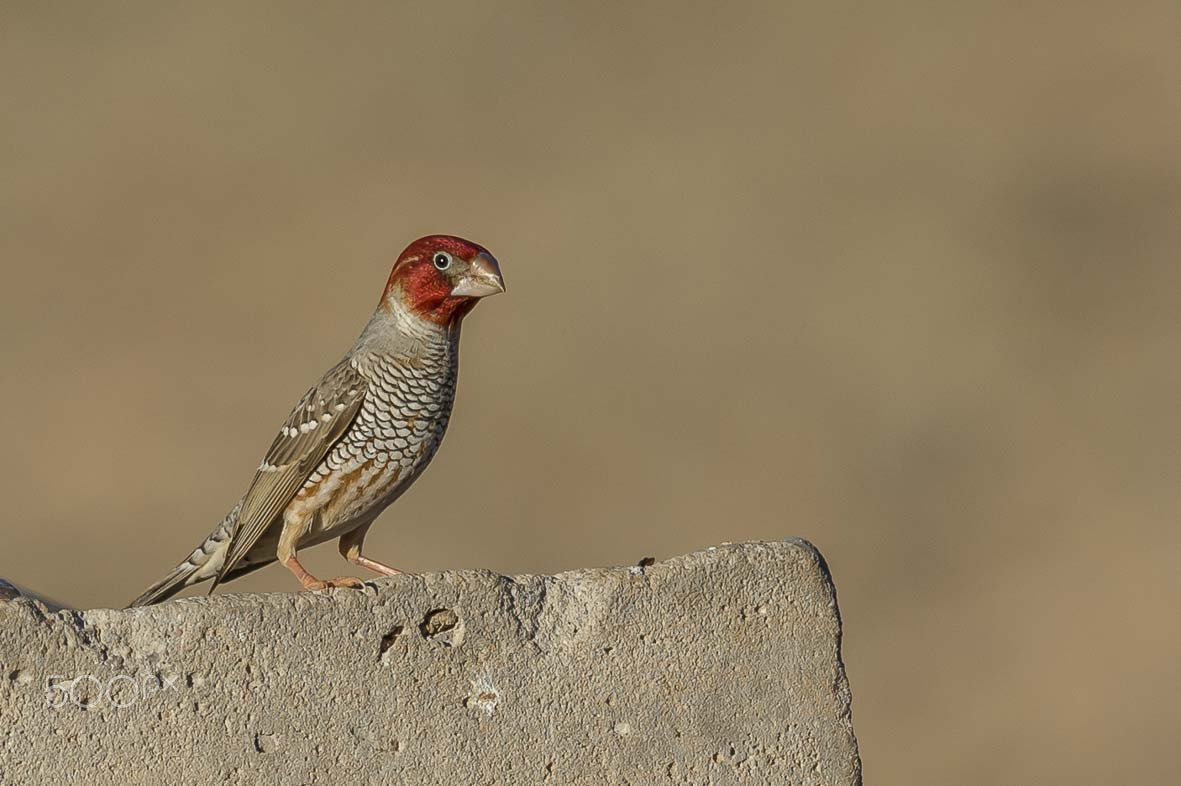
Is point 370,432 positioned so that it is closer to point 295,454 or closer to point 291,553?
point 295,454

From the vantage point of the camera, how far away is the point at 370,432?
671 centimetres

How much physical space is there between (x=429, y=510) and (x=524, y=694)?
14586 millimetres

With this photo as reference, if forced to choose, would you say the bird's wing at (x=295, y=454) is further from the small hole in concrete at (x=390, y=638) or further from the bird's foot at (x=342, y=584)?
the small hole in concrete at (x=390, y=638)

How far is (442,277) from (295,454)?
669mm

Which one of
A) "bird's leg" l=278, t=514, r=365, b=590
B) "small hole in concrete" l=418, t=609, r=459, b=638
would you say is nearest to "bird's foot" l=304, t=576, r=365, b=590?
"small hole in concrete" l=418, t=609, r=459, b=638

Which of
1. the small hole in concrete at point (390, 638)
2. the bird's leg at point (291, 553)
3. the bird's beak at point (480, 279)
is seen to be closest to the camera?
the small hole in concrete at point (390, 638)

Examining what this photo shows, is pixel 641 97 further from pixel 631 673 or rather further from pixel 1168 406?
pixel 631 673

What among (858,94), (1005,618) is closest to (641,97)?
(858,94)

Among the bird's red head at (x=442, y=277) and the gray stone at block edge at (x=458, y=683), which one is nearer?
the gray stone at block edge at (x=458, y=683)

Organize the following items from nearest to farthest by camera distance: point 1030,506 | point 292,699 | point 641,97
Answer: point 292,699 → point 1030,506 → point 641,97

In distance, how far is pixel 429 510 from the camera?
65.8ft

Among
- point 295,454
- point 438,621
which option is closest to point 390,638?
point 438,621

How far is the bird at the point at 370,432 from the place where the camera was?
671 centimetres

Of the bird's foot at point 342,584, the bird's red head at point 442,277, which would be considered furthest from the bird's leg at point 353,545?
the bird's foot at point 342,584
